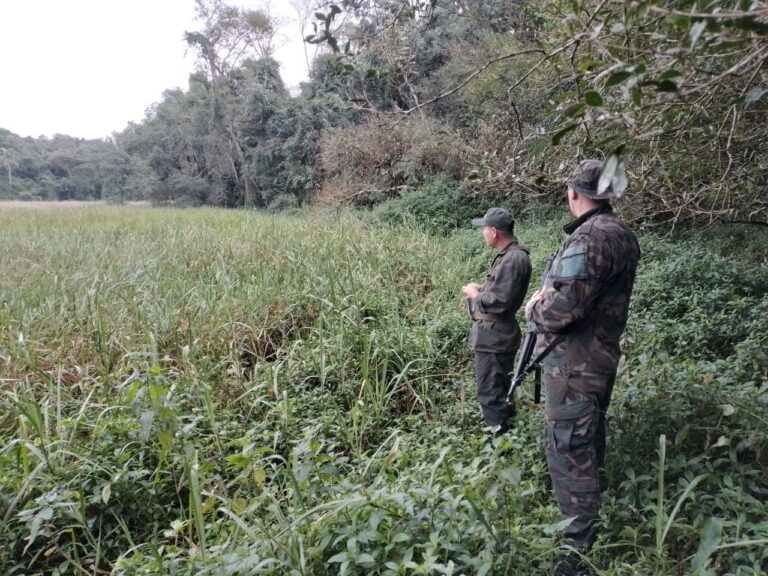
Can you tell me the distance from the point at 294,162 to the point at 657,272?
15313mm

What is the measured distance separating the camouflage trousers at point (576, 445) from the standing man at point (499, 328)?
2.98ft

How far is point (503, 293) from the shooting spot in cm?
293

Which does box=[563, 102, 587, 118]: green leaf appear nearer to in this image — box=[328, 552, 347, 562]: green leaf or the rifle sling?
the rifle sling

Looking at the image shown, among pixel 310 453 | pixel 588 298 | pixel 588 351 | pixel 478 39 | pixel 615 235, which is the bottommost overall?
pixel 310 453

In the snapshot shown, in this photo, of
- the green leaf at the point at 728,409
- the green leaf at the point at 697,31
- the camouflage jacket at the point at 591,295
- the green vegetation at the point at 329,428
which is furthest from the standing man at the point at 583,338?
the green leaf at the point at 697,31

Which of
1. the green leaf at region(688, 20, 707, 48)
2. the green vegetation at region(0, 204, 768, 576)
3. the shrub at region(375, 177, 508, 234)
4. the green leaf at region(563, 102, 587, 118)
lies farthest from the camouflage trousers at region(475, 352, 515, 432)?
the shrub at region(375, 177, 508, 234)

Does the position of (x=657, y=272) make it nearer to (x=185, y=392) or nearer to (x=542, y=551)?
(x=542, y=551)

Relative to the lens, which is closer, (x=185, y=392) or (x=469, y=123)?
(x=185, y=392)

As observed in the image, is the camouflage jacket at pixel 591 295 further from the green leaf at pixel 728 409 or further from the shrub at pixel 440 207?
the shrub at pixel 440 207

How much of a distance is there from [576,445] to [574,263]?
719mm

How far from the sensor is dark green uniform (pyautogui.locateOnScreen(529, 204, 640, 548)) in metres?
1.96

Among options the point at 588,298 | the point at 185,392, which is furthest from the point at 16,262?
the point at 588,298

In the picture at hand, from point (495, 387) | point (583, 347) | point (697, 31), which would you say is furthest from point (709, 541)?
point (495, 387)

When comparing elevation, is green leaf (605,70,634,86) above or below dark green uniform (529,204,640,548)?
above
